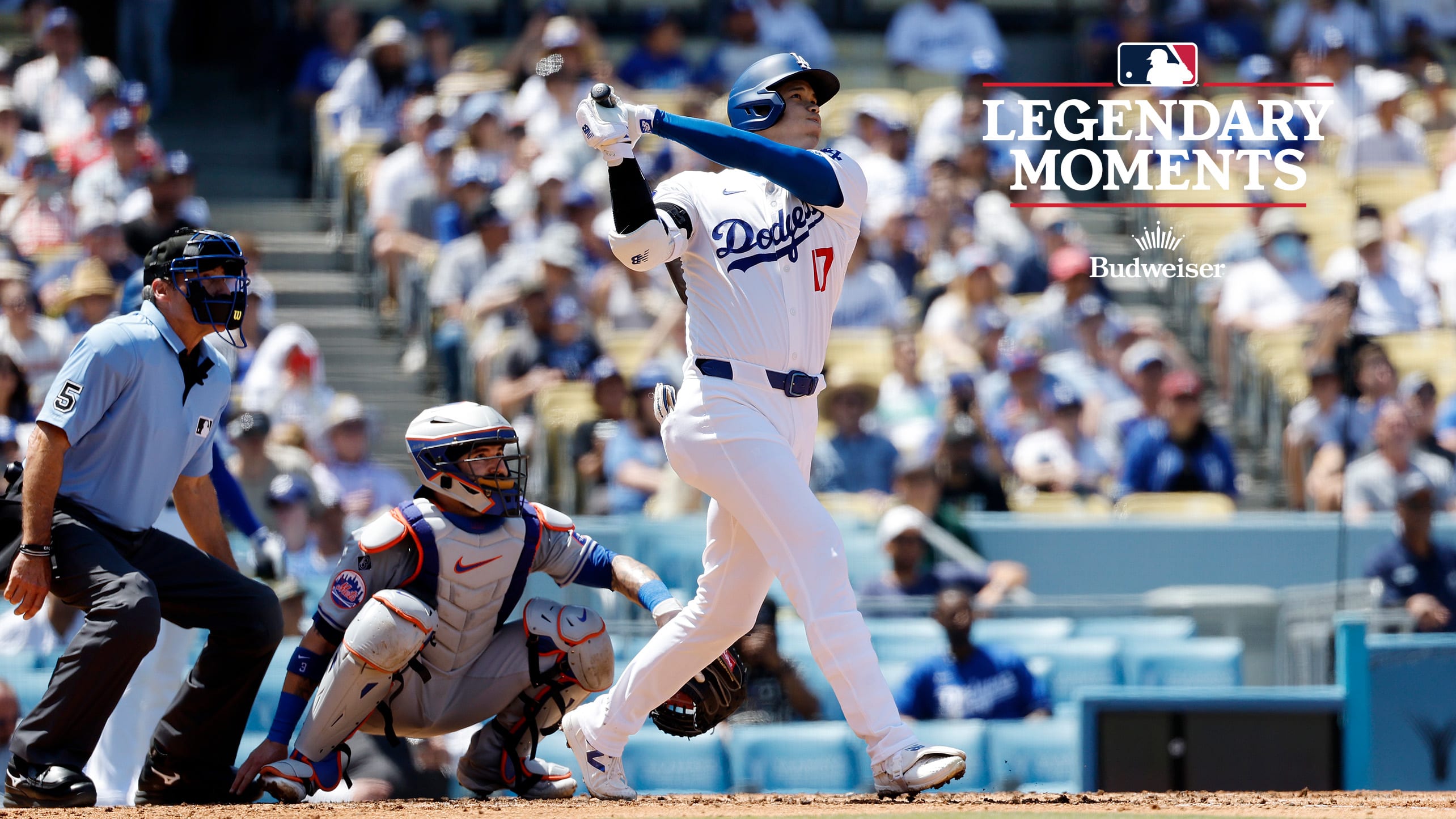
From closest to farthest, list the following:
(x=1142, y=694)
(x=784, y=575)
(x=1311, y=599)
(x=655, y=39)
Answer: (x=784, y=575), (x=1142, y=694), (x=1311, y=599), (x=655, y=39)

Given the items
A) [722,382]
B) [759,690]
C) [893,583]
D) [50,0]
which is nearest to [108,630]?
[722,382]

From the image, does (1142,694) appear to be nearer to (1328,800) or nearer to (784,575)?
(1328,800)

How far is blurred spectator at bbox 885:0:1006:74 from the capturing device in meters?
12.8

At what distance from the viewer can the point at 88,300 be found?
884cm

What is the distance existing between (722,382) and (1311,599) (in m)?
4.08

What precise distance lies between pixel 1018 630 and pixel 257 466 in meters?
3.36

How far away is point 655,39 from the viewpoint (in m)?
12.1

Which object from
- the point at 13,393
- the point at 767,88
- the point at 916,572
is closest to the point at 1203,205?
the point at 916,572

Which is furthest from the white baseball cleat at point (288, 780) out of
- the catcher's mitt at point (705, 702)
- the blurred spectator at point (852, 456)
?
the blurred spectator at point (852, 456)

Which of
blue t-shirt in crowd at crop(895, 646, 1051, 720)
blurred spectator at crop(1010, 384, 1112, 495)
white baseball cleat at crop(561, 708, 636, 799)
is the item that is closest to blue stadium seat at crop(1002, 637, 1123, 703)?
blue t-shirt in crowd at crop(895, 646, 1051, 720)

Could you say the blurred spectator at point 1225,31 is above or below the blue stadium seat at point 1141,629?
above

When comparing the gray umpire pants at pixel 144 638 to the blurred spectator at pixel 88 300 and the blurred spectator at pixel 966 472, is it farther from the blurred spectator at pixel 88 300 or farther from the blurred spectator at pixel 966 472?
the blurred spectator at pixel 966 472

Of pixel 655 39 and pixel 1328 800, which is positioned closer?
pixel 1328 800

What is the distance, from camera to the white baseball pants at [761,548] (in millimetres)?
4656
